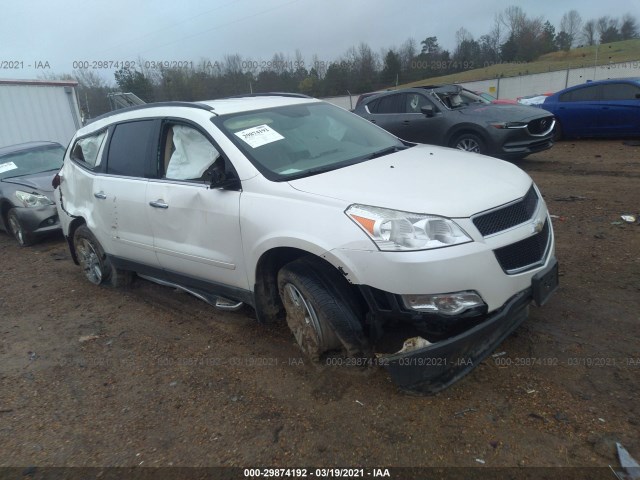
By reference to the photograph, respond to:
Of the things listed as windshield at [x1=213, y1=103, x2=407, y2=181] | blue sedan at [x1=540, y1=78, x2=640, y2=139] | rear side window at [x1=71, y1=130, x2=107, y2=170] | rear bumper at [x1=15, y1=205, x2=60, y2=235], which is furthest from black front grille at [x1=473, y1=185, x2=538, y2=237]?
blue sedan at [x1=540, y1=78, x2=640, y2=139]

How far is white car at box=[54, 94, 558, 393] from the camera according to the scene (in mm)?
2666

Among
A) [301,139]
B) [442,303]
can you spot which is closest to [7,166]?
[301,139]

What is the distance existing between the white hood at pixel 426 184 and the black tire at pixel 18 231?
20.2ft

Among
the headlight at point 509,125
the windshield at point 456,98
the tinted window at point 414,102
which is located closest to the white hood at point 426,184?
the headlight at point 509,125

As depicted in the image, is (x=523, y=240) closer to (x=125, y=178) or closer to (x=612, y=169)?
(x=125, y=178)

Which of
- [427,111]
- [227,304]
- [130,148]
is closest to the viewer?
[227,304]

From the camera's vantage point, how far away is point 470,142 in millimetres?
8891

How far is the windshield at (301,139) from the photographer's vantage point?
3.45 meters

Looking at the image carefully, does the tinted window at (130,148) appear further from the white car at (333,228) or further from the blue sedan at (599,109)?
the blue sedan at (599,109)

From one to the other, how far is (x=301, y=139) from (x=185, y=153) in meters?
0.97

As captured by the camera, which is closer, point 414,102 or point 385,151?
point 385,151

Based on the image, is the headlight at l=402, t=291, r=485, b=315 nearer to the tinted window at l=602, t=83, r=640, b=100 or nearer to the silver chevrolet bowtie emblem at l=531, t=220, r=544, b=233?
the silver chevrolet bowtie emblem at l=531, t=220, r=544, b=233

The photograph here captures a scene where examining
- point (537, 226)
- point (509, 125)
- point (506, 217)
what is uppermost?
point (506, 217)

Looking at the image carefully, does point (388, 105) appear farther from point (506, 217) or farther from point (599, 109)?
point (506, 217)
